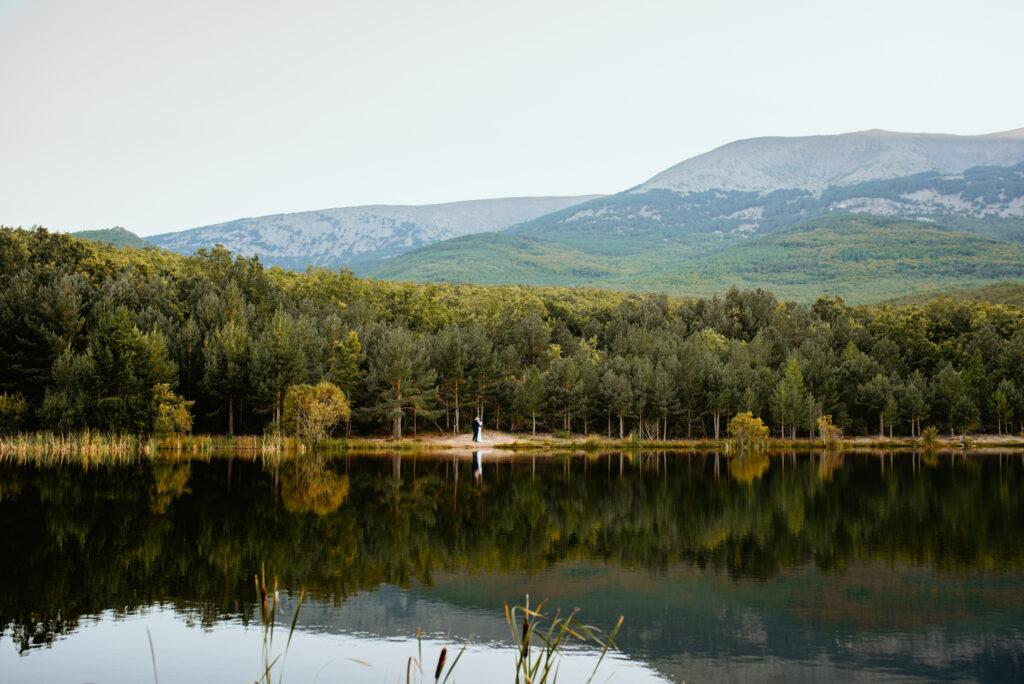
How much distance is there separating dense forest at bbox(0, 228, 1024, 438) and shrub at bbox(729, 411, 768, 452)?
15.6ft

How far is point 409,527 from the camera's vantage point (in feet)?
96.0

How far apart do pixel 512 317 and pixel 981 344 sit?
46877 mm

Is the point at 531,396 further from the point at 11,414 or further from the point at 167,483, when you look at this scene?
the point at 167,483

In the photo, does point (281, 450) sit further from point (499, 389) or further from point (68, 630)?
point (68, 630)

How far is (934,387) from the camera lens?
3342 inches

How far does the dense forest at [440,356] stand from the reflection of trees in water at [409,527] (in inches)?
708

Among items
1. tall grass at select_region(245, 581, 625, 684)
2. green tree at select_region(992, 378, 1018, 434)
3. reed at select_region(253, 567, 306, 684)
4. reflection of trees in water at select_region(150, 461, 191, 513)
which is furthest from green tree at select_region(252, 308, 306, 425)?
green tree at select_region(992, 378, 1018, 434)

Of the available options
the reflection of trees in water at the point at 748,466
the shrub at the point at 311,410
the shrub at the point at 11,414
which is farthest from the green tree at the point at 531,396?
the shrub at the point at 11,414

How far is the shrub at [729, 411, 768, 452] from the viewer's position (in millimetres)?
74188

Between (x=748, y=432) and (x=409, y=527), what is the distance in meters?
50.1

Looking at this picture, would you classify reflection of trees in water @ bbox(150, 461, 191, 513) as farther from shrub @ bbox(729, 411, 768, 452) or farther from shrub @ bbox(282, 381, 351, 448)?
shrub @ bbox(729, 411, 768, 452)

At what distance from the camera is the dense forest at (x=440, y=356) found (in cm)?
6241

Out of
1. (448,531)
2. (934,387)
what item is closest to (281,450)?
(448,531)

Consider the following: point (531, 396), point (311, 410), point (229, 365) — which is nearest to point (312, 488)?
point (311, 410)
